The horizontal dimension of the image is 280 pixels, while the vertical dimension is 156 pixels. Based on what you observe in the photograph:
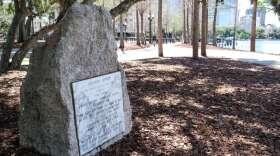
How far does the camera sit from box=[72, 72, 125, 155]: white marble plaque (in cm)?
462

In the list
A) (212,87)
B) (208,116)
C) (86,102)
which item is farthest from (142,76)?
(86,102)

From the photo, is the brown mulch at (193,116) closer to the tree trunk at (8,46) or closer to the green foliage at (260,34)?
the tree trunk at (8,46)

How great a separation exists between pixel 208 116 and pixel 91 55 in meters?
2.78

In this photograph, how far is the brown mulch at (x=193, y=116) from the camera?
5402mm

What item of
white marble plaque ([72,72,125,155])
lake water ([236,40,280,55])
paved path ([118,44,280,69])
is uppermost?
white marble plaque ([72,72,125,155])

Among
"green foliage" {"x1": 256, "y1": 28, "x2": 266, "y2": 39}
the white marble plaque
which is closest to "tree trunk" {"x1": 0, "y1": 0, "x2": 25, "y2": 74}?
the white marble plaque

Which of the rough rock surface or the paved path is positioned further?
the paved path

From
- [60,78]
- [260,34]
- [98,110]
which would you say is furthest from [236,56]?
[260,34]

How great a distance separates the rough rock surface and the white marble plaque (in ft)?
0.31

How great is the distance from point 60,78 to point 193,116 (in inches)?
120

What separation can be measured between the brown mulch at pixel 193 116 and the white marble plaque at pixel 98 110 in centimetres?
25

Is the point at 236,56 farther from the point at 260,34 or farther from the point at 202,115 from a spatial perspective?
the point at 260,34

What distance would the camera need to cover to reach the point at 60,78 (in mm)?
4363

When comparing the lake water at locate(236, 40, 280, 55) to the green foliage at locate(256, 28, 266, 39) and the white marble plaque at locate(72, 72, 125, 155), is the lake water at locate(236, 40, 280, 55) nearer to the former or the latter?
the white marble plaque at locate(72, 72, 125, 155)
